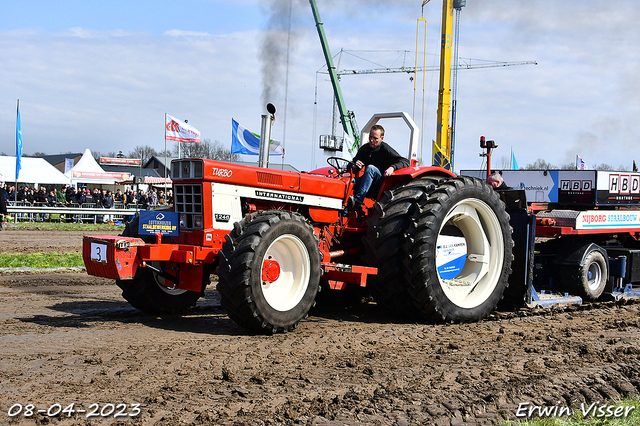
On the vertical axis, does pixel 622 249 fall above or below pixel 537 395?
above

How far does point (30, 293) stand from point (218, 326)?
3366mm

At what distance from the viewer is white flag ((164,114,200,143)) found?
2242cm

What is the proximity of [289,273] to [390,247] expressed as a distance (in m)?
1.04

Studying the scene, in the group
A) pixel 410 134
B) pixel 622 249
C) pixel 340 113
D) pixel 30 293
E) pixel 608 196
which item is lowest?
pixel 30 293

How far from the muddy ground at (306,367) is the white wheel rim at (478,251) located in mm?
428

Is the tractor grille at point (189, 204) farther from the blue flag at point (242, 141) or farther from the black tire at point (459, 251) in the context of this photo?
the blue flag at point (242, 141)

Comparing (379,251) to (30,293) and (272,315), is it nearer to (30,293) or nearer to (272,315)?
(272,315)

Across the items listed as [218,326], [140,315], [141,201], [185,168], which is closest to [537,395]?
[218,326]

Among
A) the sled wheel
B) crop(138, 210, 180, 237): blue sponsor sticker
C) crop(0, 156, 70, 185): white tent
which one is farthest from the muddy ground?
crop(0, 156, 70, 185): white tent

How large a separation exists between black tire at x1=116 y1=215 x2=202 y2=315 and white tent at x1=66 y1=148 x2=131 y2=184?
30.5 metres

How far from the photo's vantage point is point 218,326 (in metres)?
5.87

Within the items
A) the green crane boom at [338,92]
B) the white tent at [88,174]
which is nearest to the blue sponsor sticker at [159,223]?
the green crane boom at [338,92]

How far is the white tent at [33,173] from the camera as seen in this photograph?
31.1 meters

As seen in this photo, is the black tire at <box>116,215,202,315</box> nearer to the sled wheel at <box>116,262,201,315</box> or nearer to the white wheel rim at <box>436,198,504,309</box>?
the sled wheel at <box>116,262,201,315</box>
